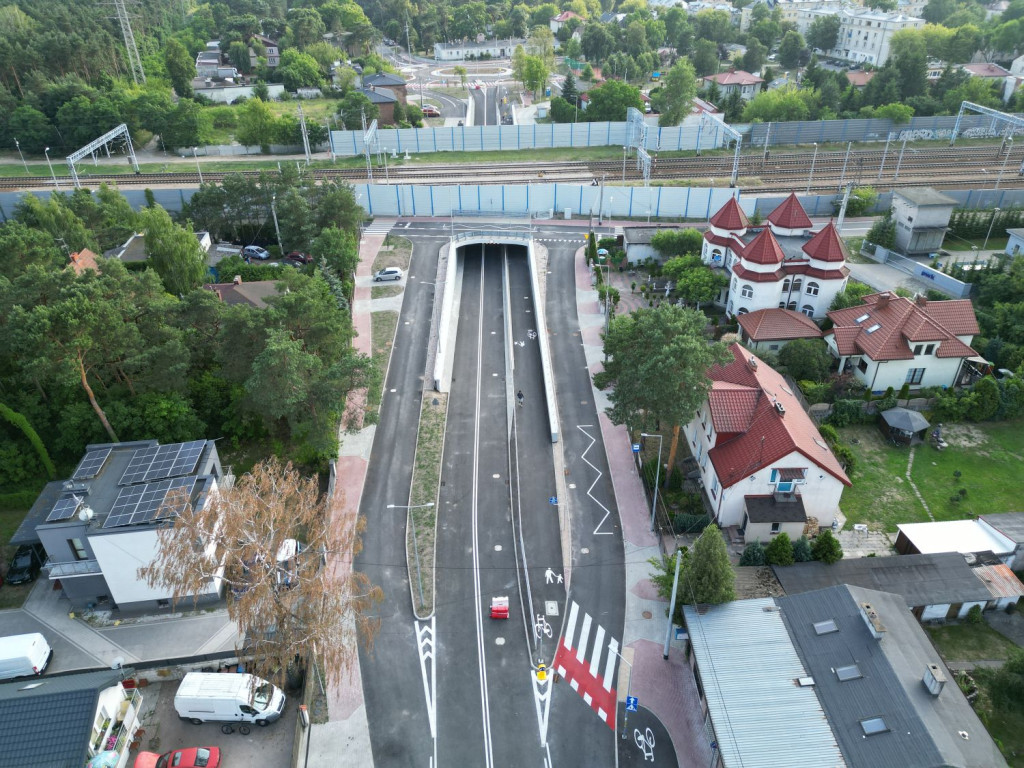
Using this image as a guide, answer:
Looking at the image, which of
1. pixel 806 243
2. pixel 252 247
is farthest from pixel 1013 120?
pixel 252 247

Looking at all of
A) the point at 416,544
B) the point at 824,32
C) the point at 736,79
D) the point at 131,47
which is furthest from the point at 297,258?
the point at 824,32

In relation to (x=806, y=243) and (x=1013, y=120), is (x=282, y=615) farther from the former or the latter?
(x=1013, y=120)

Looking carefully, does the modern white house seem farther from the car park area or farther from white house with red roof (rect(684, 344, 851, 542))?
white house with red roof (rect(684, 344, 851, 542))

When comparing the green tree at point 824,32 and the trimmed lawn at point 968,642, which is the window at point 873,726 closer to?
the trimmed lawn at point 968,642

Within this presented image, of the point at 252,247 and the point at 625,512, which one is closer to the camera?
the point at 625,512

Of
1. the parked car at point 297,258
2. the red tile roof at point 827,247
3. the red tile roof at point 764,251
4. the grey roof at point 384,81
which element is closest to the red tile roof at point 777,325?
the red tile roof at point 764,251
